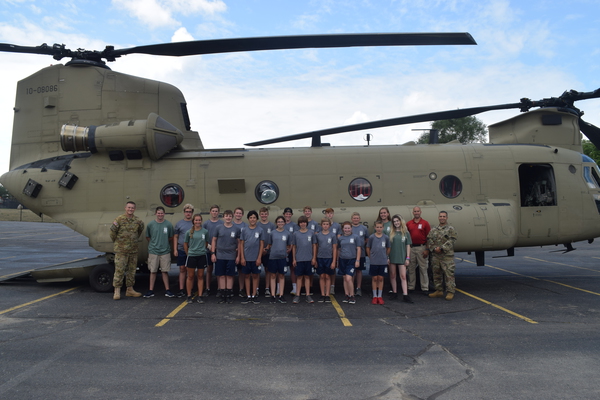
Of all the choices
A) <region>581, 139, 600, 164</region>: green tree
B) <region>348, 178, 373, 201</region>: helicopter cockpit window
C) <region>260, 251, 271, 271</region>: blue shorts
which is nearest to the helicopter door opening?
<region>348, 178, 373, 201</region>: helicopter cockpit window

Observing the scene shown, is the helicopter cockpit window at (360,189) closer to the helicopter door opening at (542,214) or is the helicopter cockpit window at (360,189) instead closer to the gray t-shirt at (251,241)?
the gray t-shirt at (251,241)

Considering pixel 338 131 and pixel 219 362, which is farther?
pixel 338 131

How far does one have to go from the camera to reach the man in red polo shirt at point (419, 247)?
8508mm

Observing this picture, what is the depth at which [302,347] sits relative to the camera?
534cm

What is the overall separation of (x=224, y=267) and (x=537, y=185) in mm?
8122

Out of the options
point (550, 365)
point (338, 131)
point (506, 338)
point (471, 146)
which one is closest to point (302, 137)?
point (338, 131)

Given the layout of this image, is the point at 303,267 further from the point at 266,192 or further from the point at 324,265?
the point at 266,192

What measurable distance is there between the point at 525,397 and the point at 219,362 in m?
3.33

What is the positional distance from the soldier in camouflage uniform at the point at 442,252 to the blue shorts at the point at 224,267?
4.17 m

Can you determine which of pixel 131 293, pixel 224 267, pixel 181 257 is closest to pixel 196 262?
pixel 181 257

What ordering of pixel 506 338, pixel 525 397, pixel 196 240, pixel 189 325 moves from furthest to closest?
pixel 196 240, pixel 189 325, pixel 506 338, pixel 525 397

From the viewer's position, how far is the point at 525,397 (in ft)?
12.7

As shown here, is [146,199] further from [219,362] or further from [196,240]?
[219,362]

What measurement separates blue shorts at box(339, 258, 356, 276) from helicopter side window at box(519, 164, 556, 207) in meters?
4.96
